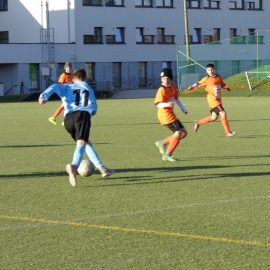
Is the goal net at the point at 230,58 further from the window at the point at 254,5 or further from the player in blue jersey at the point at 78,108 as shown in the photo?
the player in blue jersey at the point at 78,108

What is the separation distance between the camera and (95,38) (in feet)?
228

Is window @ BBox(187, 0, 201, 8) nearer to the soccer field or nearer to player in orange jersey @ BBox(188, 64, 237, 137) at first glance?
player in orange jersey @ BBox(188, 64, 237, 137)

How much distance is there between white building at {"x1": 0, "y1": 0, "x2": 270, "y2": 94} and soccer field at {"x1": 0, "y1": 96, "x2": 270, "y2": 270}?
48.9 m

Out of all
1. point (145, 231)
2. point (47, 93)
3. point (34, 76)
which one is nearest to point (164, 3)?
point (34, 76)

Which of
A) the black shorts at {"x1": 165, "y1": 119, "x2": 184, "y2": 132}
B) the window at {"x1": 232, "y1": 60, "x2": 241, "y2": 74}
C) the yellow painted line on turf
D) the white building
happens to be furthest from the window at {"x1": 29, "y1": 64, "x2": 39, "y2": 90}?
the yellow painted line on turf

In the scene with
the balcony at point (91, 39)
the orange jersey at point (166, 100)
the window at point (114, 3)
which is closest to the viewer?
the orange jersey at point (166, 100)

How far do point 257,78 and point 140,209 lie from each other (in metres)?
40.9

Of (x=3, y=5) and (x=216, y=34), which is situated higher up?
(x=3, y=5)

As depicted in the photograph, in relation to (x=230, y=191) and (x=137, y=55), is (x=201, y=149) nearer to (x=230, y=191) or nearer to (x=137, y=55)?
(x=230, y=191)

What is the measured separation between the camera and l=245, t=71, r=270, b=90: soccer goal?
4906 centimetres

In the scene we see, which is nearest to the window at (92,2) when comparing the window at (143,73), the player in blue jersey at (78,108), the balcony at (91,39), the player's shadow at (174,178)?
the balcony at (91,39)

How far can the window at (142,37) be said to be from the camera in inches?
2825

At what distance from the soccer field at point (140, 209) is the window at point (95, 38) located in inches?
2031

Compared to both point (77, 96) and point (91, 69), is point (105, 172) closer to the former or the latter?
point (77, 96)
